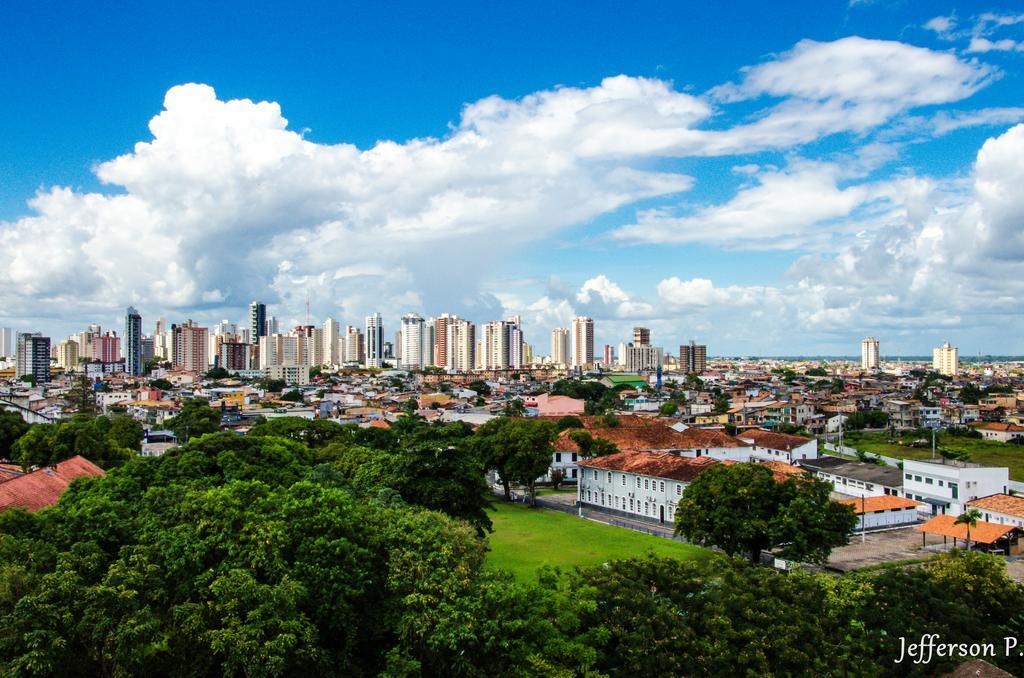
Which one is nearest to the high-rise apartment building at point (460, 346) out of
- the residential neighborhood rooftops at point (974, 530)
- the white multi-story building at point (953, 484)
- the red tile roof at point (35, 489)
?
the white multi-story building at point (953, 484)

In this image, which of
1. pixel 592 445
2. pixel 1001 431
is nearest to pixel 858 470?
pixel 592 445

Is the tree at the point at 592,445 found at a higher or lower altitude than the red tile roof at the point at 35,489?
lower

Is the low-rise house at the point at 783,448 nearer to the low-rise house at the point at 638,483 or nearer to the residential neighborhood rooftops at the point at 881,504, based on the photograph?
the residential neighborhood rooftops at the point at 881,504

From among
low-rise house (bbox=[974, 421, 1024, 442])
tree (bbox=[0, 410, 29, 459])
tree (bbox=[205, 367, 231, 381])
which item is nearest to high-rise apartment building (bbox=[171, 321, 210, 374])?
tree (bbox=[205, 367, 231, 381])

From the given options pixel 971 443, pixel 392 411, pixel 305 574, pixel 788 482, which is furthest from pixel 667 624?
pixel 392 411

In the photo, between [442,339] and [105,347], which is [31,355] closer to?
[105,347]

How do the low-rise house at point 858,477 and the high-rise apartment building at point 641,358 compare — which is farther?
the high-rise apartment building at point 641,358

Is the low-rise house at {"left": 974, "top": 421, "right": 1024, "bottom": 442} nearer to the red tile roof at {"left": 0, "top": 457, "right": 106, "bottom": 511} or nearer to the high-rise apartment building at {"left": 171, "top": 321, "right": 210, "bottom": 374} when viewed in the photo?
the red tile roof at {"left": 0, "top": 457, "right": 106, "bottom": 511}
